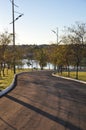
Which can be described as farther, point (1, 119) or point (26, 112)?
point (26, 112)

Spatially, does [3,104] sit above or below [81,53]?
below

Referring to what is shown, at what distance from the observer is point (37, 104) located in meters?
21.4

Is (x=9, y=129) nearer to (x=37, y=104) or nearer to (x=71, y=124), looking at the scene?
(x=71, y=124)

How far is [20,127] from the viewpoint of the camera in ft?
47.3

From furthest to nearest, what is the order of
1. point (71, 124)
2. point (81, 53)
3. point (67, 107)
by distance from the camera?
point (81, 53) → point (67, 107) → point (71, 124)

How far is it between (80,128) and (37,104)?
7.29 metres

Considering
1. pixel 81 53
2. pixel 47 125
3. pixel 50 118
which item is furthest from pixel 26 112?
pixel 81 53

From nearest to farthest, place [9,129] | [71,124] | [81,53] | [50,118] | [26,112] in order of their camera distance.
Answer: [9,129] → [71,124] → [50,118] → [26,112] → [81,53]

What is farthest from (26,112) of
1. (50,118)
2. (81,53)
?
(81,53)

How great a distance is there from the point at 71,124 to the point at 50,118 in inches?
63.3

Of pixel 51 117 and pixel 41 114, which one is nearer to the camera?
pixel 51 117

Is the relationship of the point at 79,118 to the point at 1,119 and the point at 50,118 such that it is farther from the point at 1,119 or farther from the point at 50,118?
the point at 1,119

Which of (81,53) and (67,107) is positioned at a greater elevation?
(81,53)

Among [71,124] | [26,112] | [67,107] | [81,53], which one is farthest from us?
[81,53]
